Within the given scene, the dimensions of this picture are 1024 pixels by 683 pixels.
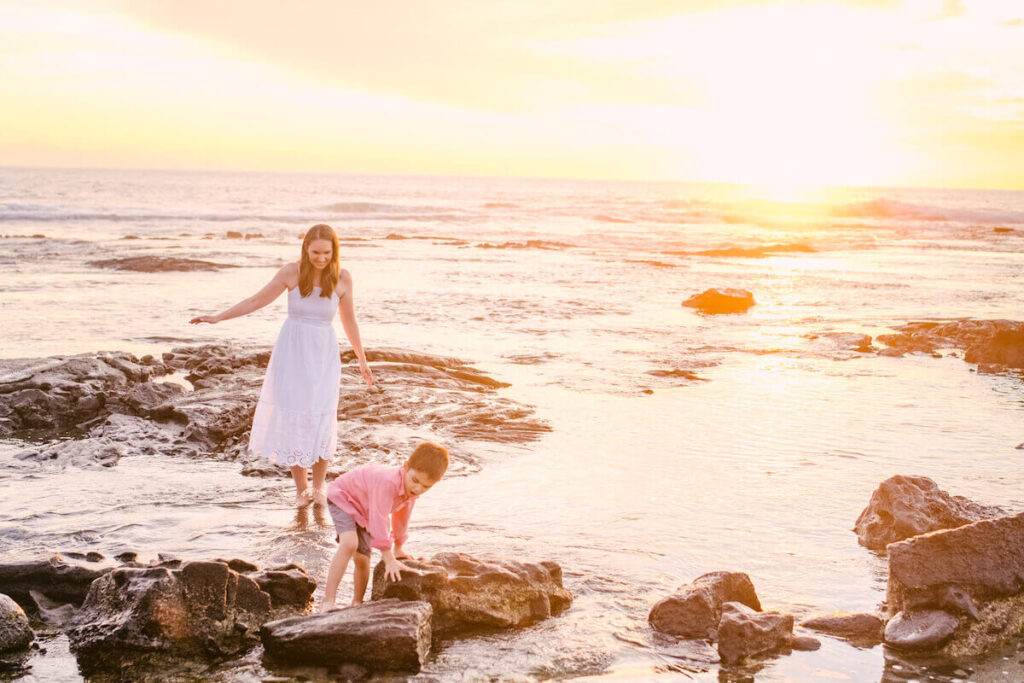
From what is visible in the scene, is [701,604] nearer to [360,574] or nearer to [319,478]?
[360,574]

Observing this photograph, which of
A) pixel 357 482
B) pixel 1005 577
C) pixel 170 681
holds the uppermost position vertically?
pixel 357 482

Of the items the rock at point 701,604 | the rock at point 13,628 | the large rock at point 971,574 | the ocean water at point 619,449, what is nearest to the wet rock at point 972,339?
the ocean water at point 619,449

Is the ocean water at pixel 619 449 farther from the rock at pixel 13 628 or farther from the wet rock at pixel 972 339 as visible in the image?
the wet rock at pixel 972 339

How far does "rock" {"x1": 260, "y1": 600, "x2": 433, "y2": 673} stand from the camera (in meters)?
4.28

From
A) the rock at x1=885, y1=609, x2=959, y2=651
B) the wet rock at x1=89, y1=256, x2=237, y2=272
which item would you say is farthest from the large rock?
the wet rock at x1=89, y1=256, x2=237, y2=272

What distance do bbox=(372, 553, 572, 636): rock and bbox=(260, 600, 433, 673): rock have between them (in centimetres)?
33

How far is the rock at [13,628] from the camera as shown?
14.2ft

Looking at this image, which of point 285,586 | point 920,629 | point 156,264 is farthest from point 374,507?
point 156,264

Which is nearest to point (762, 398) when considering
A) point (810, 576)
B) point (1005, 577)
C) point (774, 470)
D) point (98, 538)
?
point (774, 470)

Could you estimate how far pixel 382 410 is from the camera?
923 centimetres

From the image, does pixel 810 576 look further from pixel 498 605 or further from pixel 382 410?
pixel 382 410

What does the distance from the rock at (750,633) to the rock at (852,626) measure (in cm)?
26

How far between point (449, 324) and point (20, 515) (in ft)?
31.4

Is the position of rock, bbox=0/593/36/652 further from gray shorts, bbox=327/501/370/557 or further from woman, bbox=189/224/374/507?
woman, bbox=189/224/374/507
